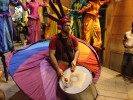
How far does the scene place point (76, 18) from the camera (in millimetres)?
6172

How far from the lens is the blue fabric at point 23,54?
3.66 metres

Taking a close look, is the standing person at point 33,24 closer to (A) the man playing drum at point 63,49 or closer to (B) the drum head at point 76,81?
(A) the man playing drum at point 63,49

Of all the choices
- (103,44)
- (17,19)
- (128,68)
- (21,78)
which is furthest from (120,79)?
(17,19)

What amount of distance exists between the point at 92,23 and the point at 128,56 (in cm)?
119

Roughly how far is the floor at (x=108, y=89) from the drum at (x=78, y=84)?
4.06 feet

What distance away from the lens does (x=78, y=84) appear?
10.0ft

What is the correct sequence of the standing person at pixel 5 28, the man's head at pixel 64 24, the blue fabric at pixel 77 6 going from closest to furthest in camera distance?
the man's head at pixel 64 24, the standing person at pixel 5 28, the blue fabric at pixel 77 6

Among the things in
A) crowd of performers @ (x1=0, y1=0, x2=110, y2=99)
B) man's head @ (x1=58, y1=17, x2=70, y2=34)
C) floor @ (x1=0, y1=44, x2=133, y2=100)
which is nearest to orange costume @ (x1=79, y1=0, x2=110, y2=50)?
crowd of performers @ (x1=0, y1=0, x2=110, y2=99)

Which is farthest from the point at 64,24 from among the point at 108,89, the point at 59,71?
the point at 108,89

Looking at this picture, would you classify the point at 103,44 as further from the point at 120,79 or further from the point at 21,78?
the point at 21,78

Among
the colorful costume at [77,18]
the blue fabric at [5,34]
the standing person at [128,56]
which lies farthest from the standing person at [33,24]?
the standing person at [128,56]

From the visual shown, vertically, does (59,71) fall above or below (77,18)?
below

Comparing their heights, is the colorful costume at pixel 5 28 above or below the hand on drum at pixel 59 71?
above

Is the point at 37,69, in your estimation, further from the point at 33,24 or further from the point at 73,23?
the point at 73,23
